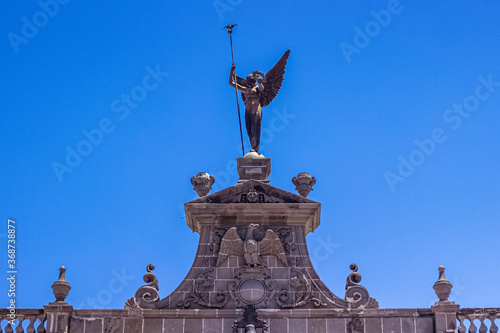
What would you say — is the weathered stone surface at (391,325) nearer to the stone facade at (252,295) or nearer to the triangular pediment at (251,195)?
the stone facade at (252,295)

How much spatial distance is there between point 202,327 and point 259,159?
430cm

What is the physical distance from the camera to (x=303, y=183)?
24.2 metres

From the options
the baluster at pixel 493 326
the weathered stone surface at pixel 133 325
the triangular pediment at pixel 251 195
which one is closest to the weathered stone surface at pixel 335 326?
the triangular pediment at pixel 251 195

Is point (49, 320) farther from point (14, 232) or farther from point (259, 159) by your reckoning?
point (259, 159)

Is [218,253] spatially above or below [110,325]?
above

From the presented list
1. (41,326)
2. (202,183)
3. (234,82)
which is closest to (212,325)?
(202,183)

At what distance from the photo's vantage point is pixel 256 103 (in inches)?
998

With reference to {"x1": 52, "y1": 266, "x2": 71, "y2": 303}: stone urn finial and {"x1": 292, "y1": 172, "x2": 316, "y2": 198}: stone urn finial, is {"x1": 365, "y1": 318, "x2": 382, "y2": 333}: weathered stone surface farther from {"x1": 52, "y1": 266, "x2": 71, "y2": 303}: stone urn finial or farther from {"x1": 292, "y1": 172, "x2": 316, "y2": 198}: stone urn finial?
{"x1": 52, "y1": 266, "x2": 71, "y2": 303}: stone urn finial

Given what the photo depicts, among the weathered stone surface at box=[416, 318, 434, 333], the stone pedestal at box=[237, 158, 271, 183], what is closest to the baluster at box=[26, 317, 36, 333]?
the stone pedestal at box=[237, 158, 271, 183]

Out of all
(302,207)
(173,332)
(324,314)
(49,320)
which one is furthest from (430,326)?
(49,320)

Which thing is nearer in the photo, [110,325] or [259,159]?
[110,325]

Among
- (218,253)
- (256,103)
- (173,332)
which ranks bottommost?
(173,332)

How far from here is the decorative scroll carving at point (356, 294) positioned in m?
22.9

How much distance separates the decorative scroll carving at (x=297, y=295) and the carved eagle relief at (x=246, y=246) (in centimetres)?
52
